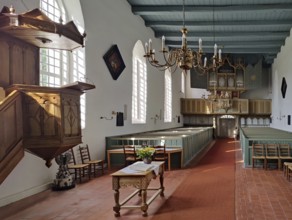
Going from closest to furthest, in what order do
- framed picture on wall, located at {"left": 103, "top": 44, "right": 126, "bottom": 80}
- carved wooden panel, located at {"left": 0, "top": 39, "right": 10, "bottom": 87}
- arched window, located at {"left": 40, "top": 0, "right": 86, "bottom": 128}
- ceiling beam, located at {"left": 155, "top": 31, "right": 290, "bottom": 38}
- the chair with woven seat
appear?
1. carved wooden panel, located at {"left": 0, "top": 39, "right": 10, "bottom": 87}
2. arched window, located at {"left": 40, "top": 0, "right": 86, "bottom": 128}
3. the chair with woven seat
4. framed picture on wall, located at {"left": 103, "top": 44, "right": 126, "bottom": 80}
5. ceiling beam, located at {"left": 155, "top": 31, "right": 290, "bottom": 38}

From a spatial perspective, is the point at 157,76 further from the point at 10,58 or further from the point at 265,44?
the point at 10,58

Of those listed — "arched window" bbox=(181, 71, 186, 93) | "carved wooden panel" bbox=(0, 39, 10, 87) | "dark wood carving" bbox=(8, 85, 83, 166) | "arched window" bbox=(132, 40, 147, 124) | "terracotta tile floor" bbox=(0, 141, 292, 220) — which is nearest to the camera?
"dark wood carving" bbox=(8, 85, 83, 166)

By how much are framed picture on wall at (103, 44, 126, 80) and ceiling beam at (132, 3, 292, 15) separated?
2539 mm

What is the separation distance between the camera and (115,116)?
1075cm

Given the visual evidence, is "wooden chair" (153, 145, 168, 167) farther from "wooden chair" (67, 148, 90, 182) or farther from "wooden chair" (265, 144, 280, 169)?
"wooden chair" (265, 144, 280, 169)

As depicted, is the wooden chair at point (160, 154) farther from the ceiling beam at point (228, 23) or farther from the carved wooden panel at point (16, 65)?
the ceiling beam at point (228, 23)

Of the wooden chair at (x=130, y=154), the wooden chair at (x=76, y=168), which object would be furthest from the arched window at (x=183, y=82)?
the wooden chair at (x=76, y=168)

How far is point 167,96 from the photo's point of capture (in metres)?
19.0

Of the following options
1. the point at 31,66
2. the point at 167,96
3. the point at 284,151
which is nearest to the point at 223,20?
the point at 167,96

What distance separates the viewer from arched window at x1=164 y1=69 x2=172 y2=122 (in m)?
18.5

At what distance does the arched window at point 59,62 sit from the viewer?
7.37 meters

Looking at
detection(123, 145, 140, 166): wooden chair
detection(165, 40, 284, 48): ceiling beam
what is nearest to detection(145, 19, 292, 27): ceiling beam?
detection(165, 40, 284, 48): ceiling beam

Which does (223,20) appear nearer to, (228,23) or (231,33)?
(228,23)

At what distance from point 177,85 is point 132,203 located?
643 inches
